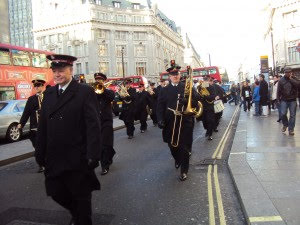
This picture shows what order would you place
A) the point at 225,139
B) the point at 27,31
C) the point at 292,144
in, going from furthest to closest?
the point at 27,31 < the point at 225,139 < the point at 292,144

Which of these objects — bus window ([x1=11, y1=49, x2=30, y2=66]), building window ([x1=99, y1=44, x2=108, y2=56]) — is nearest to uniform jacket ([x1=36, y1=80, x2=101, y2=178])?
bus window ([x1=11, y1=49, x2=30, y2=66])

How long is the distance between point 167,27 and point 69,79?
326ft

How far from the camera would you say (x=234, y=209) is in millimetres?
4547

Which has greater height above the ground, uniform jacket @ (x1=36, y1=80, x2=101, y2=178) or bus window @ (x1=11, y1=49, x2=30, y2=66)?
bus window @ (x1=11, y1=49, x2=30, y2=66)

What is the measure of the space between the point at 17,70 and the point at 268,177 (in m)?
15.8

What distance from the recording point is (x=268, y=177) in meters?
5.50

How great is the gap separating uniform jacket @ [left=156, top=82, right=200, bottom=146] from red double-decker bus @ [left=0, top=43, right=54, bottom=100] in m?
13.0

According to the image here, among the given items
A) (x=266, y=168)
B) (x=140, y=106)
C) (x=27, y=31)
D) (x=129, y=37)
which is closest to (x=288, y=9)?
(x=129, y=37)

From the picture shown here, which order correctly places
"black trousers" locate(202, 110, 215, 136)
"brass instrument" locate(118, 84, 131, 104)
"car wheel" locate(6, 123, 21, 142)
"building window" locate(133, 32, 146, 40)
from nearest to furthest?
"black trousers" locate(202, 110, 215, 136) → "brass instrument" locate(118, 84, 131, 104) → "car wheel" locate(6, 123, 21, 142) → "building window" locate(133, 32, 146, 40)

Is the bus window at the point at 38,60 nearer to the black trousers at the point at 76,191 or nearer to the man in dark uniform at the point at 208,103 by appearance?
the man in dark uniform at the point at 208,103

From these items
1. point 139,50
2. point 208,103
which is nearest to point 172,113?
point 208,103

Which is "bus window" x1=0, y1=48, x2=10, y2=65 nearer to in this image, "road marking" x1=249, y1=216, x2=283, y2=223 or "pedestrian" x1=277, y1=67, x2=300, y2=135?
"pedestrian" x1=277, y1=67, x2=300, y2=135

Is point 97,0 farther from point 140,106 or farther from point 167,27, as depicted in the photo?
point 140,106

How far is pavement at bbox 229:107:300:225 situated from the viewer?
160 inches
